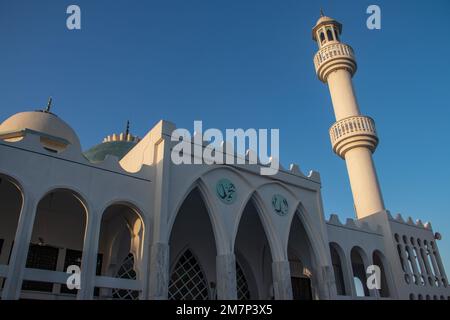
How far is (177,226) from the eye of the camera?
15773 mm

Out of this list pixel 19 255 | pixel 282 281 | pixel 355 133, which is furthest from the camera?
pixel 355 133

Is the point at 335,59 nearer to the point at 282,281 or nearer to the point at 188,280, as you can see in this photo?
the point at 282,281

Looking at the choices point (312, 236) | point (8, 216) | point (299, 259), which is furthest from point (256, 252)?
point (8, 216)

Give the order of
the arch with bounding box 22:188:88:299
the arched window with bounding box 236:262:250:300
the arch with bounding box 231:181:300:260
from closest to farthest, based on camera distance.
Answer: the arch with bounding box 22:188:88:299 → the arch with bounding box 231:181:300:260 → the arched window with bounding box 236:262:250:300

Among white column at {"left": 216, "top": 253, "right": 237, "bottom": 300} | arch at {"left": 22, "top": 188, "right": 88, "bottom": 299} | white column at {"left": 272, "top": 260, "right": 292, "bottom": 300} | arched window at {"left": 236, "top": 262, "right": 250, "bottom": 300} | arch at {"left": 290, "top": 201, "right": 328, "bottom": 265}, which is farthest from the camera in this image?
arched window at {"left": 236, "top": 262, "right": 250, "bottom": 300}

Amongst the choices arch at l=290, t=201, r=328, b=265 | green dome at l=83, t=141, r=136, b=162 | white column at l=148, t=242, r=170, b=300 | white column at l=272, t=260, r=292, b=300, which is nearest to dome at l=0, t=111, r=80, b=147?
green dome at l=83, t=141, r=136, b=162

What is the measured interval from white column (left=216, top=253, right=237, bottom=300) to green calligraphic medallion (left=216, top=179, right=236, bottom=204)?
1.98 meters

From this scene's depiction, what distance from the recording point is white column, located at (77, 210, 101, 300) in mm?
9938

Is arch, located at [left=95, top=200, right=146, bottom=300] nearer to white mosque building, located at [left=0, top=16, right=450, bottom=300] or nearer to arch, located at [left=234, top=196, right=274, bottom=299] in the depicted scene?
white mosque building, located at [left=0, top=16, right=450, bottom=300]

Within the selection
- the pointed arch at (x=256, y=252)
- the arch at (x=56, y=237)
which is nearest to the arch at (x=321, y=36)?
the pointed arch at (x=256, y=252)

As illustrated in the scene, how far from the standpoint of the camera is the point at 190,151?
13.4 meters

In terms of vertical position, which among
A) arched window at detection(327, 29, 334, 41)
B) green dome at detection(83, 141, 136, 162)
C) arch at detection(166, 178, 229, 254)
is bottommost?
arch at detection(166, 178, 229, 254)

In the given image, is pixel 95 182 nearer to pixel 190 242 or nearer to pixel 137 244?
pixel 137 244

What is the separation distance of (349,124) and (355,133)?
2.31 feet
